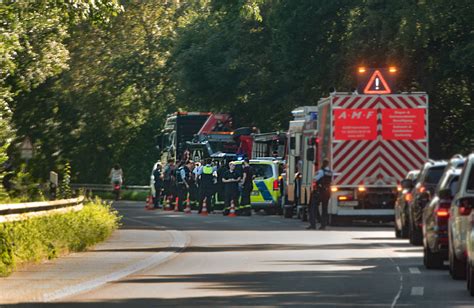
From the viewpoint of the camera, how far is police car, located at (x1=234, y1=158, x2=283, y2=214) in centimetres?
5331

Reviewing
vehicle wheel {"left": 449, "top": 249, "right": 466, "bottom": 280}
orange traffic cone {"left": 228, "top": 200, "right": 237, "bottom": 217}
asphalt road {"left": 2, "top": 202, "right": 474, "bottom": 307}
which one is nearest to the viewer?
asphalt road {"left": 2, "top": 202, "right": 474, "bottom": 307}

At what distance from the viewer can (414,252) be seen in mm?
29000

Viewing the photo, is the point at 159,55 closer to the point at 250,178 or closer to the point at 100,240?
the point at 250,178

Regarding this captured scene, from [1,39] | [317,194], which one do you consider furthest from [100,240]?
[317,194]

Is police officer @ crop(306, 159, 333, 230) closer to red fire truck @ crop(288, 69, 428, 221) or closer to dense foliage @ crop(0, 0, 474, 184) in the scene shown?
red fire truck @ crop(288, 69, 428, 221)

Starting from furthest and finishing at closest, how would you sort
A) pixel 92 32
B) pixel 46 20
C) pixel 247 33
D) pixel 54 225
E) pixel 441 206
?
pixel 247 33 → pixel 92 32 → pixel 46 20 → pixel 54 225 → pixel 441 206

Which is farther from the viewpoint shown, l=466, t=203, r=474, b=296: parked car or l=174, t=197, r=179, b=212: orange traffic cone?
l=174, t=197, r=179, b=212: orange traffic cone

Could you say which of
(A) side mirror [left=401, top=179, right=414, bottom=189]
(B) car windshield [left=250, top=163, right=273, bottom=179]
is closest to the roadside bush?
(A) side mirror [left=401, top=179, right=414, bottom=189]

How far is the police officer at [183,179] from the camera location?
2192 inches

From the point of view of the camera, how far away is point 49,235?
89.9ft

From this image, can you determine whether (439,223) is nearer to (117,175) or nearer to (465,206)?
(465,206)

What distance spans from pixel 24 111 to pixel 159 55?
62.2 feet

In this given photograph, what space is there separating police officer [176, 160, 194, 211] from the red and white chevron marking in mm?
14211

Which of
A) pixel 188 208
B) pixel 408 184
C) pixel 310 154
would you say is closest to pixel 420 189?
pixel 408 184
